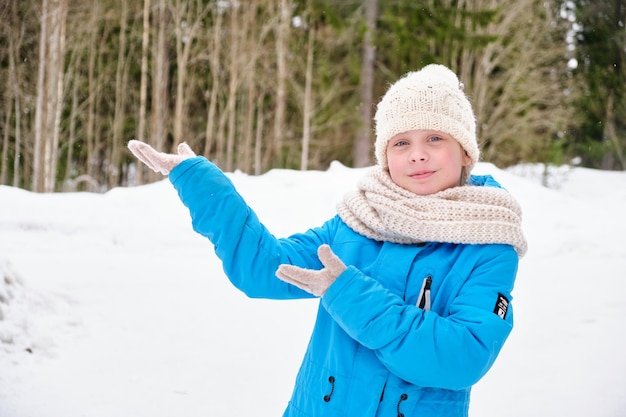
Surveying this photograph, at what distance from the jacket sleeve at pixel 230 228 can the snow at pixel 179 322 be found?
1.56 metres

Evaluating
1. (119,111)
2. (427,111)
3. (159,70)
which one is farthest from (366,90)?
(427,111)

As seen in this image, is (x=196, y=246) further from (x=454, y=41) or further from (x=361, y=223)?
(x=454, y=41)

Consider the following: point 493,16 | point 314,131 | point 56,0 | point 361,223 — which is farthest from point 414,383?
point 314,131

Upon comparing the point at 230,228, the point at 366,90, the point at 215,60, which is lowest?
the point at 366,90

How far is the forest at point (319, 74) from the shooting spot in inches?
487

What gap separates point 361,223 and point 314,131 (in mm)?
14136

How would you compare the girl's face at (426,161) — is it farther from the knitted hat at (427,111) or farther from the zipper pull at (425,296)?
the zipper pull at (425,296)

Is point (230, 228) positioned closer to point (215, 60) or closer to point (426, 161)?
point (426, 161)

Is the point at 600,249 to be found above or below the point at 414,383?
below

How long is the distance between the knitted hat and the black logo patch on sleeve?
0.39m

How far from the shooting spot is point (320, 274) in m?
1.10

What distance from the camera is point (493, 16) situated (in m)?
11.8

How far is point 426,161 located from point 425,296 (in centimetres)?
32

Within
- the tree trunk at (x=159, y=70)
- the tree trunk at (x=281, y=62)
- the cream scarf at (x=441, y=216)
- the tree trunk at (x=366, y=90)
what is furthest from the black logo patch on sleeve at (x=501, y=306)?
the tree trunk at (x=281, y=62)
